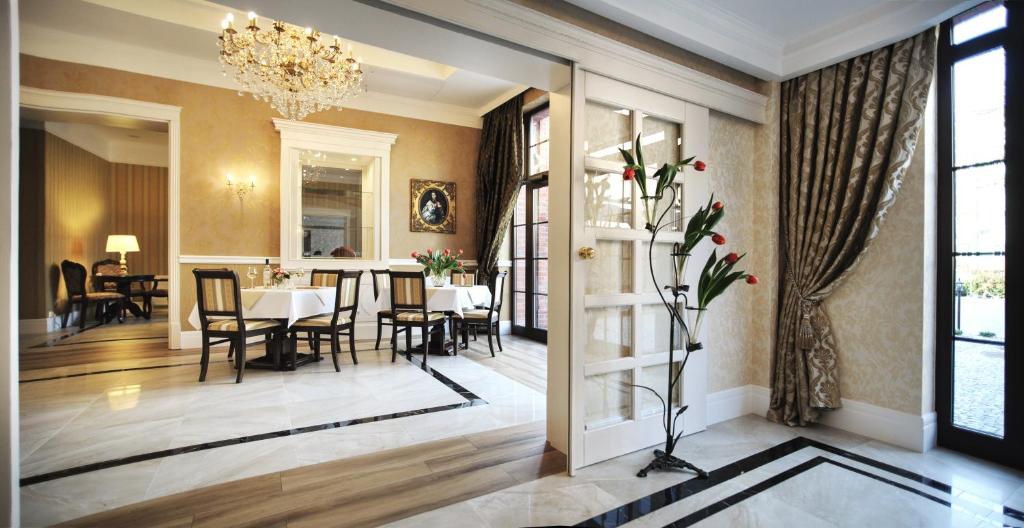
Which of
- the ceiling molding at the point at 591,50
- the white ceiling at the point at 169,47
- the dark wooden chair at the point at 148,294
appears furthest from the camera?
the dark wooden chair at the point at 148,294

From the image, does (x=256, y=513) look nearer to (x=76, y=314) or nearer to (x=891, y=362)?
(x=891, y=362)

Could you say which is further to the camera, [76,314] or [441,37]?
[76,314]

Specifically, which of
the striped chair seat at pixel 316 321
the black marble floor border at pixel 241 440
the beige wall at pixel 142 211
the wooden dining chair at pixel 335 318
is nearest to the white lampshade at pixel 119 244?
the beige wall at pixel 142 211

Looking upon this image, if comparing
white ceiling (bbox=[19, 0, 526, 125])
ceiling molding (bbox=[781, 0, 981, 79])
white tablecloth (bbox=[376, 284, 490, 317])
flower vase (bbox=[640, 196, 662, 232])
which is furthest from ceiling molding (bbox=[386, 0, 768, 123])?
white tablecloth (bbox=[376, 284, 490, 317])

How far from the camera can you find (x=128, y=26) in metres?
4.55

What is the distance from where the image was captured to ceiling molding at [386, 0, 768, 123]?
2070 mm

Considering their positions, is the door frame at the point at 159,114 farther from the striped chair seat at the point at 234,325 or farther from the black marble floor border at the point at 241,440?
the black marble floor border at the point at 241,440

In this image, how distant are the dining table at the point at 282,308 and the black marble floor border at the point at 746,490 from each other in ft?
11.2

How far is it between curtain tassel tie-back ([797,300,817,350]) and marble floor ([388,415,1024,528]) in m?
0.64

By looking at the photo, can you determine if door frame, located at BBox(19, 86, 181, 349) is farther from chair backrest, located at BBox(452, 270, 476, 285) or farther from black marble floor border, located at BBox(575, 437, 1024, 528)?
black marble floor border, located at BBox(575, 437, 1024, 528)

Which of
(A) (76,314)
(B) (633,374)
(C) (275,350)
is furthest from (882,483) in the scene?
(A) (76,314)

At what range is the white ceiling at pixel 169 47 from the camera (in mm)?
4348

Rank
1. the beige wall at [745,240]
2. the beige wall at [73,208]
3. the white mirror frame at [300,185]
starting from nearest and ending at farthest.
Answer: the beige wall at [745,240], the white mirror frame at [300,185], the beige wall at [73,208]

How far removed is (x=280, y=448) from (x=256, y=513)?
2.36 ft
